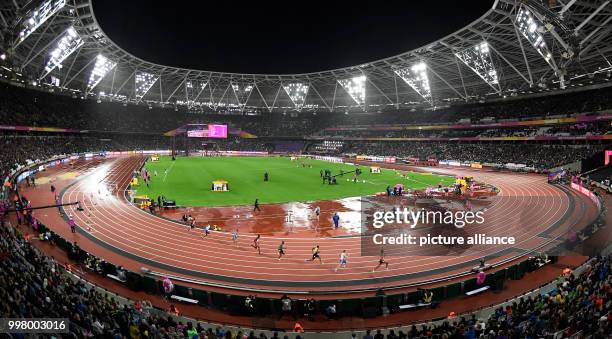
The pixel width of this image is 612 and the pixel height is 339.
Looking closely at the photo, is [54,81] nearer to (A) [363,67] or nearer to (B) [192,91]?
(B) [192,91]

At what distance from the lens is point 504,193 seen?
35656 mm

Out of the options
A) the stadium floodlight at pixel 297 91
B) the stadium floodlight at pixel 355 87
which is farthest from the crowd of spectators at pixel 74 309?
the stadium floodlight at pixel 297 91

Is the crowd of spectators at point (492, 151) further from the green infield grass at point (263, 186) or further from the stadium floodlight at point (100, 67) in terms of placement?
the stadium floodlight at point (100, 67)

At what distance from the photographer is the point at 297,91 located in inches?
3706

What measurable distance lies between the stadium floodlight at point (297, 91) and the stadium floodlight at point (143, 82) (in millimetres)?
32835

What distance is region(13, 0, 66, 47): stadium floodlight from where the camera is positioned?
3000cm

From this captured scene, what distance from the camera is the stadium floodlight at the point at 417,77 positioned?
63.3 metres

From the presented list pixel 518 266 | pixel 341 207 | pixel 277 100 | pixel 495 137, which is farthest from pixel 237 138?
pixel 518 266

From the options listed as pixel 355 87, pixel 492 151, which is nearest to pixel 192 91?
pixel 355 87

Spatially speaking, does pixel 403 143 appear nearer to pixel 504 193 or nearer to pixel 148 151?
pixel 504 193

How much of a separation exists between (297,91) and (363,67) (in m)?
27.5

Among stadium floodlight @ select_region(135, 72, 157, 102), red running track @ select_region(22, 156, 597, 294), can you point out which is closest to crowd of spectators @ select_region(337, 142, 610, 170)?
red running track @ select_region(22, 156, 597, 294)

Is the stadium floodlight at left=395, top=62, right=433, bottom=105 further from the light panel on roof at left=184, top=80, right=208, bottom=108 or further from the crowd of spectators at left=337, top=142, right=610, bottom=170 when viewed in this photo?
the light panel on roof at left=184, top=80, right=208, bottom=108

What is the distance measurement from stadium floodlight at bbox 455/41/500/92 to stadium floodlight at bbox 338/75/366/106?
86.9ft
